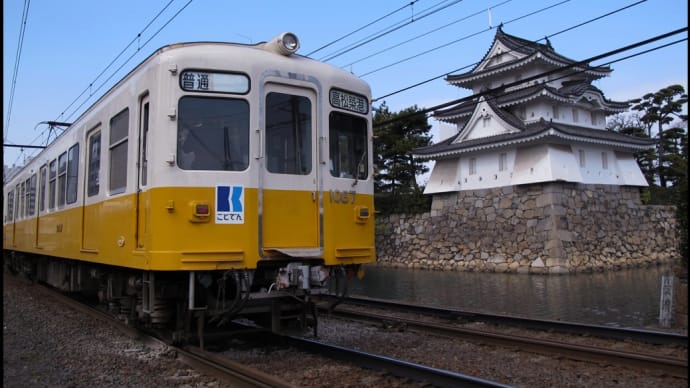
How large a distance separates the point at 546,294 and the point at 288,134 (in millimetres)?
10184

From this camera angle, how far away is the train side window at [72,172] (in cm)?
798

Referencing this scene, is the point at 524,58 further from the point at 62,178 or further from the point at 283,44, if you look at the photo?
the point at 283,44

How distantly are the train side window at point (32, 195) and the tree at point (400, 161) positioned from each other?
17257 mm

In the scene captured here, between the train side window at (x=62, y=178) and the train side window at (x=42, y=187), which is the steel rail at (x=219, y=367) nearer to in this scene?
the train side window at (x=62, y=178)

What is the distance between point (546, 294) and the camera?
45.3 ft

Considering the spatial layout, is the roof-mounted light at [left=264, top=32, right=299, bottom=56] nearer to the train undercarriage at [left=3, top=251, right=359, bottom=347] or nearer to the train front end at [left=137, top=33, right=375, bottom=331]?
the train front end at [left=137, top=33, right=375, bottom=331]

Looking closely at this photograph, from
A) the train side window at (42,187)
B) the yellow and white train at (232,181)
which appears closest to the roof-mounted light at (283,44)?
the yellow and white train at (232,181)

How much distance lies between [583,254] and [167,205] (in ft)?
64.2

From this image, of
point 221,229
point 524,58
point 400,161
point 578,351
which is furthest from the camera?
point 400,161

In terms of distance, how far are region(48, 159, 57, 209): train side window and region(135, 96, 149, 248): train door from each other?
15.4 ft

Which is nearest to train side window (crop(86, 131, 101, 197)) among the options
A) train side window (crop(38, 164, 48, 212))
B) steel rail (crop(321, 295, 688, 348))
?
steel rail (crop(321, 295, 688, 348))

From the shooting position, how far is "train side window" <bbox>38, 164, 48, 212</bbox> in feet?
33.8

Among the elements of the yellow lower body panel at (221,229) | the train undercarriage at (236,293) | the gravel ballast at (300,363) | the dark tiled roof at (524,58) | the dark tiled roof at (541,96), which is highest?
the dark tiled roof at (524,58)

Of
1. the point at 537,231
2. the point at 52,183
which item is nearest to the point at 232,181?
the point at 52,183
